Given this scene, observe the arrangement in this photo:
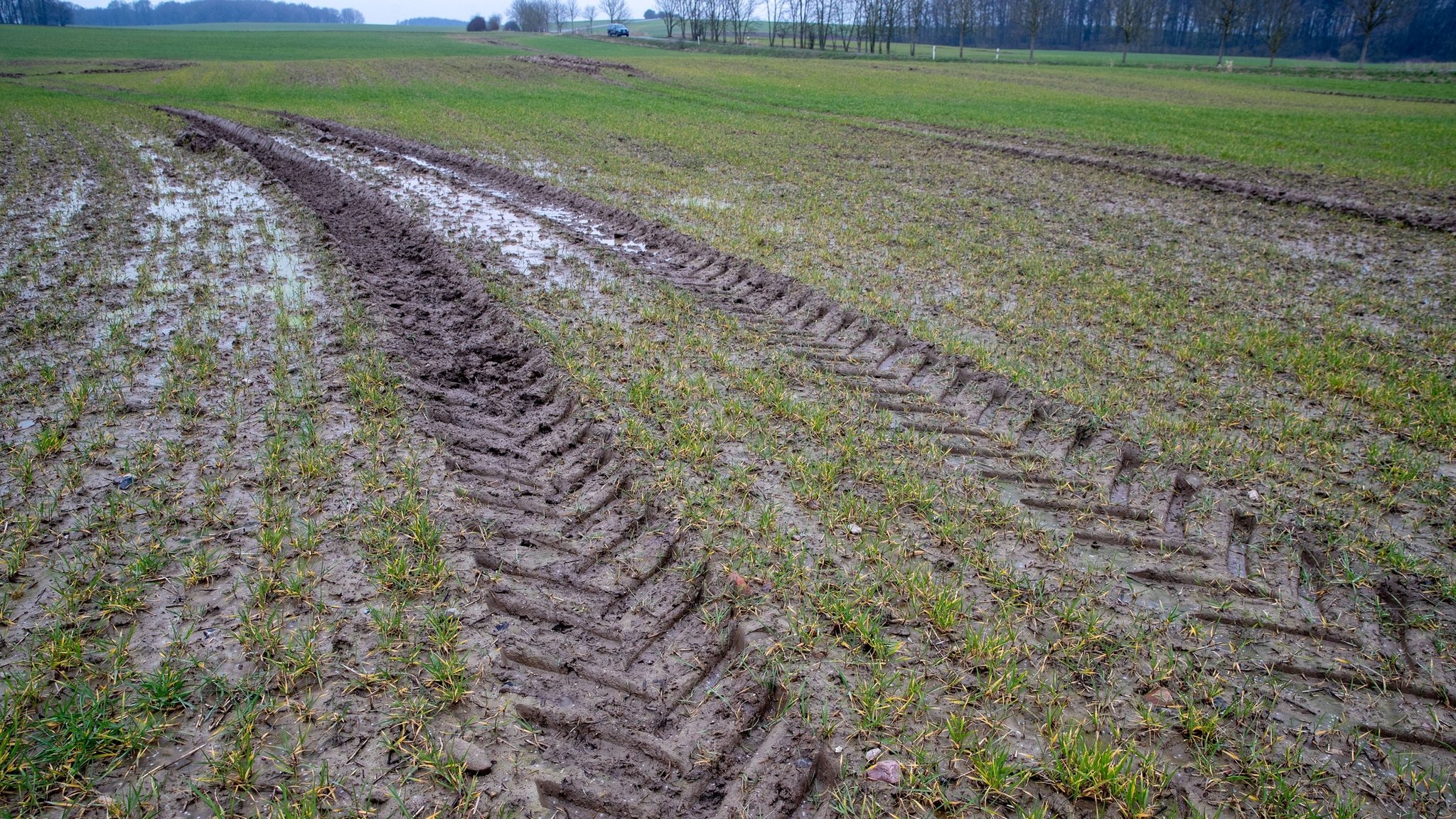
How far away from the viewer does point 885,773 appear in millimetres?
2607

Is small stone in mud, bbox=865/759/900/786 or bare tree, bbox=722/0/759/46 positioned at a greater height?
bare tree, bbox=722/0/759/46

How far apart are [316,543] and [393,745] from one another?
1.51m

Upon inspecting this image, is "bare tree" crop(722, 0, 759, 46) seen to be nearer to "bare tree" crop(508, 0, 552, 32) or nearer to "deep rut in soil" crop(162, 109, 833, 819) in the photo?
"bare tree" crop(508, 0, 552, 32)

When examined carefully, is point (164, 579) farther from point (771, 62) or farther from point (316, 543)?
point (771, 62)

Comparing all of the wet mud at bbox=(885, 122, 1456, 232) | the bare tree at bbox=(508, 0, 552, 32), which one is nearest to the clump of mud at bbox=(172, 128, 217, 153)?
the wet mud at bbox=(885, 122, 1456, 232)

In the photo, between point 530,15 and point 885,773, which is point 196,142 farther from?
point 530,15

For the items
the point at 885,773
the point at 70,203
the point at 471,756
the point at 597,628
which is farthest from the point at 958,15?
the point at 471,756

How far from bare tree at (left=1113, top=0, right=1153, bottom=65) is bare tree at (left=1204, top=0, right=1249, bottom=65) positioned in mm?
6399

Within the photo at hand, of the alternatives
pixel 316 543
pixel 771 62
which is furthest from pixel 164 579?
pixel 771 62

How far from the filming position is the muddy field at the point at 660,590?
259 cm

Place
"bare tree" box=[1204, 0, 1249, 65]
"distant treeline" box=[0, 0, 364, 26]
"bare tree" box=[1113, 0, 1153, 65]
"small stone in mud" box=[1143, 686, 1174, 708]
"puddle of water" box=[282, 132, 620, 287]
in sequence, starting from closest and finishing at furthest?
"small stone in mud" box=[1143, 686, 1174, 708] < "puddle of water" box=[282, 132, 620, 287] < "bare tree" box=[1204, 0, 1249, 65] < "bare tree" box=[1113, 0, 1153, 65] < "distant treeline" box=[0, 0, 364, 26]

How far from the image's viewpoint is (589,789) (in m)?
2.54

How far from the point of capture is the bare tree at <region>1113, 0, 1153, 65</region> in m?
65.4

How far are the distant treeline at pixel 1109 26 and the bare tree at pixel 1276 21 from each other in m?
0.24
